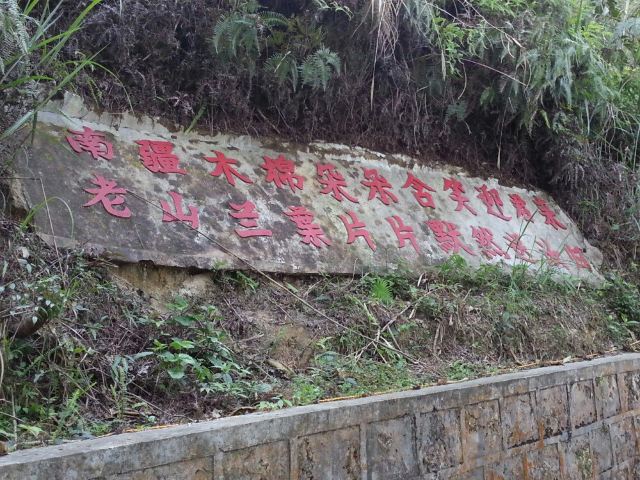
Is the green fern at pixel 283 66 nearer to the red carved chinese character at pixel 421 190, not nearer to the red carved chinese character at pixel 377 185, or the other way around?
the red carved chinese character at pixel 377 185

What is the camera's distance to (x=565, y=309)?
4.69m

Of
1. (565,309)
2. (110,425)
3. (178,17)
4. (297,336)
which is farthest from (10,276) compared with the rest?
(565,309)

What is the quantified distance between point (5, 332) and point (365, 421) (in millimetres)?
1392

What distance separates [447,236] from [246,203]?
180 centimetres

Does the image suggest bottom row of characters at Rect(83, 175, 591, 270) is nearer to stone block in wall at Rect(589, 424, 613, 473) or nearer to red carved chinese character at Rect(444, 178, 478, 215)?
red carved chinese character at Rect(444, 178, 478, 215)

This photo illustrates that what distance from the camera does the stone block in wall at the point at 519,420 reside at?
304 centimetres

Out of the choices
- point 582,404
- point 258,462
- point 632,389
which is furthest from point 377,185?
point 258,462

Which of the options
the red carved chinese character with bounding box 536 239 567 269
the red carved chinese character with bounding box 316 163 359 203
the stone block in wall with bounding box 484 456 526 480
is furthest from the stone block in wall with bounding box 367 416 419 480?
the red carved chinese character with bounding box 536 239 567 269

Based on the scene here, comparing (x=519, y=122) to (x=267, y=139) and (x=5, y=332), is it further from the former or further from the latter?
(x=5, y=332)

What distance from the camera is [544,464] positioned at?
3.25 m

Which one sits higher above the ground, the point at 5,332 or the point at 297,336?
the point at 5,332

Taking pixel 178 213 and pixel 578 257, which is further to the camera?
pixel 578 257

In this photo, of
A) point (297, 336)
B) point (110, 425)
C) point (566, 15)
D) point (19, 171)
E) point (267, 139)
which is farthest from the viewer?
point (566, 15)

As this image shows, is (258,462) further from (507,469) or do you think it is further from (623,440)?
(623,440)
